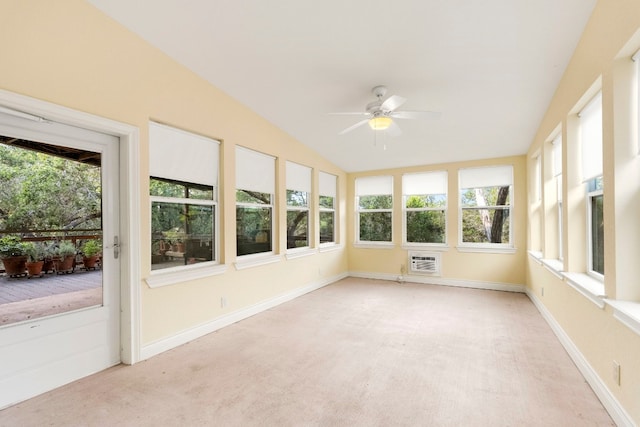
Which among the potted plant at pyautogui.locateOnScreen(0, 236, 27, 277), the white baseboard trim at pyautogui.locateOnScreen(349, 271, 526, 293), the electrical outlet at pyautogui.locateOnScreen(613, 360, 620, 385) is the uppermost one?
the potted plant at pyautogui.locateOnScreen(0, 236, 27, 277)

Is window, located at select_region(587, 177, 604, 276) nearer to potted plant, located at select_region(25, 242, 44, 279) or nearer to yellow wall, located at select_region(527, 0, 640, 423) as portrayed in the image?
yellow wall, located at select_region(527, 0, 640, 423)

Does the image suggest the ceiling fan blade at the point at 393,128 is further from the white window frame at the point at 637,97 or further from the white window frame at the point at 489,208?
the white window frame at the point at 489,208

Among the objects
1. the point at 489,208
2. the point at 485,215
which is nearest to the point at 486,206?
the point at 489,208

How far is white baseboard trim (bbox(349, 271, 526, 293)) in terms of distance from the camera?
5.43 metres

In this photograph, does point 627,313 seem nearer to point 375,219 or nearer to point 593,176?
point 593,176

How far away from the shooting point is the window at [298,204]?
5.13 m

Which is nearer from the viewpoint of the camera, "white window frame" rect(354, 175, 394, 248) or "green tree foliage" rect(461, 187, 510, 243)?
"green tree foliage" rect(461, 187, 510, 243)

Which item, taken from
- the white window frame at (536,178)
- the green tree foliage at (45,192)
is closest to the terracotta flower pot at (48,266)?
the green tree foliage at (45,192)

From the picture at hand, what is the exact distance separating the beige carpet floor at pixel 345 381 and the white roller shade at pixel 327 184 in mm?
2812

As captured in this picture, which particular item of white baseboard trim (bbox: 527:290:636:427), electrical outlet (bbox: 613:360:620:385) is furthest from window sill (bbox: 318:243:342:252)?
electrical outlet (bbox: 613:360:620:385)

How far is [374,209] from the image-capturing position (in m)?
6.69

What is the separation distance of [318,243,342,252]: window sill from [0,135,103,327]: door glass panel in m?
3.75

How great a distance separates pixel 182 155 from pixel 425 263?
4734mm

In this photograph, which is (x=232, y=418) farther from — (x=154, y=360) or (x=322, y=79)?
(x=322, y=79)
